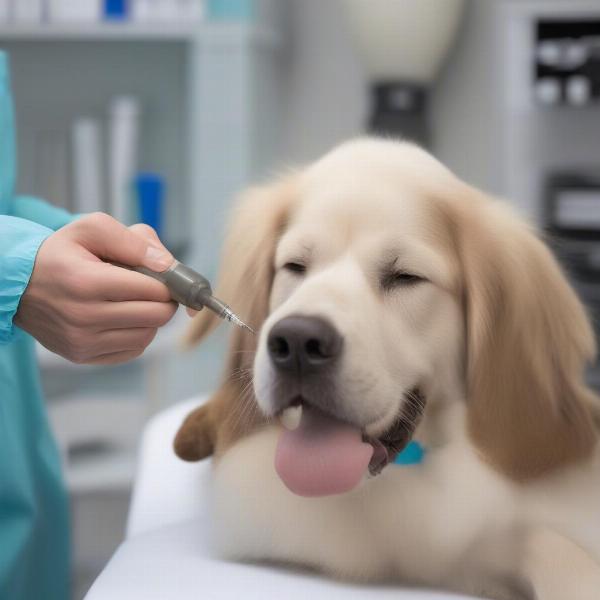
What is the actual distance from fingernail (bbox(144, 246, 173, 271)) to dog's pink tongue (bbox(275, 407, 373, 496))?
134 millimetres

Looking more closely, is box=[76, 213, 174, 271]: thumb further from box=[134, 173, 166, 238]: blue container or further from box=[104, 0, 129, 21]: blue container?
box=[104, 0, 129, 21]: blue container

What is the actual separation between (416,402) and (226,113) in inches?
55.4

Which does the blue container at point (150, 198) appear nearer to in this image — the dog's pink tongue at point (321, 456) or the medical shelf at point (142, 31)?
the medical shelf at point (142, 31)

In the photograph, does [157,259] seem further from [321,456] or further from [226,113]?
[226,113]

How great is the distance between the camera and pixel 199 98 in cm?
192

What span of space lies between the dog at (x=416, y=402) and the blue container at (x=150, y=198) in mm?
1173

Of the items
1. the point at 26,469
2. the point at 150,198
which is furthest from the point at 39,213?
the point at 150,198

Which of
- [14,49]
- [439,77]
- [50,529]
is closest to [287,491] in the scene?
[50,529]

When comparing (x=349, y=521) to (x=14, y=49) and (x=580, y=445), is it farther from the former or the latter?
(x=14, y=49)

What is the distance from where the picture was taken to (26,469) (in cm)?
93

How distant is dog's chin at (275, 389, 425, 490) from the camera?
0.56 m

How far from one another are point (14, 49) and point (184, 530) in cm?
180

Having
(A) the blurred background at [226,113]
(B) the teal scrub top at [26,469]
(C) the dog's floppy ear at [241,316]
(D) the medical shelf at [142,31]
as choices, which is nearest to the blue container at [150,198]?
(A) the blurred background at [226,113]

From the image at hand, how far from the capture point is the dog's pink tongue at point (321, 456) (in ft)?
1.78
